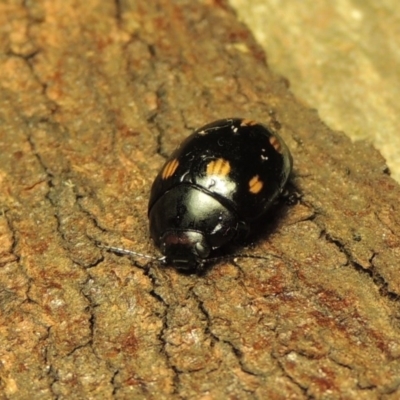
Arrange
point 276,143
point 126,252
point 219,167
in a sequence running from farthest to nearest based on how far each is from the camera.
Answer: point 276,143 → point 219,167 → point 126,252

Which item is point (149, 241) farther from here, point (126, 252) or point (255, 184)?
point (255, 184)

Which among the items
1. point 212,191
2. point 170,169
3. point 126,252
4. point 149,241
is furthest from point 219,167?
point 126,252

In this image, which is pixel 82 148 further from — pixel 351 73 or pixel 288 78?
pixel 351 73

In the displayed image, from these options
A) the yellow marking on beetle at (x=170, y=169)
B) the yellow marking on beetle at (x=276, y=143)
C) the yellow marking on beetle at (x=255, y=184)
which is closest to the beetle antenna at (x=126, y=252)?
the yellow marking on beetle at (x=170, y=169)

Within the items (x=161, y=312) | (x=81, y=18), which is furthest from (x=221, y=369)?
(x=81, y=18)

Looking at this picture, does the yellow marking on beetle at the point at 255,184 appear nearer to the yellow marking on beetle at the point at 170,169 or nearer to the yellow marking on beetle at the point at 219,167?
the yellow marking on beetle at the point at 219,167

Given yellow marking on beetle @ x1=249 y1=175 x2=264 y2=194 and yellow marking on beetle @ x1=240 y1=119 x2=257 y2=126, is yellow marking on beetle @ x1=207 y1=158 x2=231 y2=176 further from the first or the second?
yellow marking on beetle @ x1=240 y1=119 x2=257 y2=126

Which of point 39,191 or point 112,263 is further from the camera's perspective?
point 39,191
